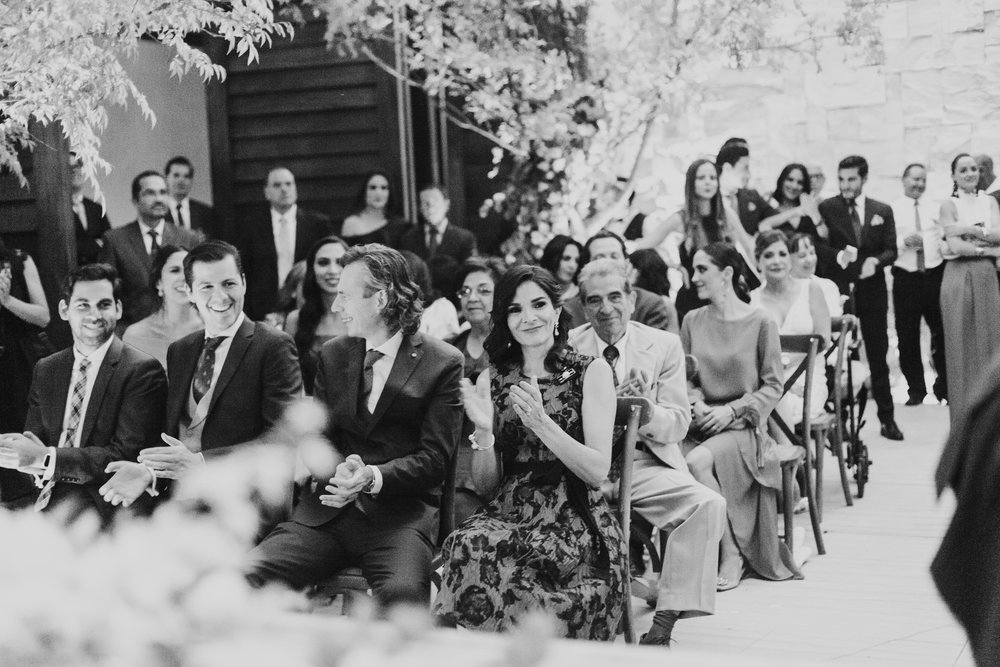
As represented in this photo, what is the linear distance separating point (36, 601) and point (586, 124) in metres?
6.70

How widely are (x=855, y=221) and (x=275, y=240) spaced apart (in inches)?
159

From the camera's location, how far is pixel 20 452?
3803 mm

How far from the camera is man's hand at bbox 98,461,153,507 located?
3.66 metres

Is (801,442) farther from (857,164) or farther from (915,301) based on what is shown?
(915,301)

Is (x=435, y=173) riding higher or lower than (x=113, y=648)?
higher

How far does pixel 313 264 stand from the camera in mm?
5637

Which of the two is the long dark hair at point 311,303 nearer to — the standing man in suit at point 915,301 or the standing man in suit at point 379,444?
the standing man in suit at point 379,444

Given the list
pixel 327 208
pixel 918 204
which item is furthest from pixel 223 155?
pixel 918 204

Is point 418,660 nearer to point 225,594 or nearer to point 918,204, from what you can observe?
point 225,594

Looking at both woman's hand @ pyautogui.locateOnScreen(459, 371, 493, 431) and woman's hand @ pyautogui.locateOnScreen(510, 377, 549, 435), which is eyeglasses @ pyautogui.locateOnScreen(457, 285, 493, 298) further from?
woman's hand @ pyautogui.locateOnScreen(510, 377, 549, 435)

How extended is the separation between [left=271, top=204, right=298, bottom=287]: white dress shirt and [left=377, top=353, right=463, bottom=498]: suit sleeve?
379cm

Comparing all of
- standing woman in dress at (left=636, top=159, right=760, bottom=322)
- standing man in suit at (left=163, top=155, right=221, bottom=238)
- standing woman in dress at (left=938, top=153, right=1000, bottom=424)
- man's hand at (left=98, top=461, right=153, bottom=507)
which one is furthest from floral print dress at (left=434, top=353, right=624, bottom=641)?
standing woman in dress at (left=938, top=153, right=1000, bottom=424)

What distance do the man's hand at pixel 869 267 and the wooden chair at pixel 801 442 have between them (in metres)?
3.00

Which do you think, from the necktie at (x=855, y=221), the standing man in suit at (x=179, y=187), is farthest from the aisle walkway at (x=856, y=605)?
the standing man in suit at (x=179, y=187)
